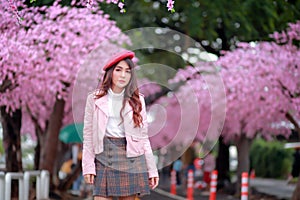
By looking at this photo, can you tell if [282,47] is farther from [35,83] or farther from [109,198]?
[109,198]

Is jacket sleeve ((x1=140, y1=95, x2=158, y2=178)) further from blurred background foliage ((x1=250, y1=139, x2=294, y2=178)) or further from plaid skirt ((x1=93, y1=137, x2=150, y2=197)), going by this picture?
blurred background foliage ((x1=250, y1=139, x2=294, y2=178))

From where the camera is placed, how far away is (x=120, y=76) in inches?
209

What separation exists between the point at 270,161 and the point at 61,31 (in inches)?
1130

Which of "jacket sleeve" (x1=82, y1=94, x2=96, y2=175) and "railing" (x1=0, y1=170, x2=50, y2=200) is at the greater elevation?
"jacket sleeve" (x1=82, y1=94, x2=96, y2=175)

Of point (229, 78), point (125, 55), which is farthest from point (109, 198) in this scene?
point (229, 78)

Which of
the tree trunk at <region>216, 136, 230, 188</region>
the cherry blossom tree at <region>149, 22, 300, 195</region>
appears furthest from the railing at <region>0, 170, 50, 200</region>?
the tree trunk at <region>216, 136, 230, 188</region>

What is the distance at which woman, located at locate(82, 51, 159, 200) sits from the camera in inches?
207

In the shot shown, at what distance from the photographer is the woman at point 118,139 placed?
5250 millimetres

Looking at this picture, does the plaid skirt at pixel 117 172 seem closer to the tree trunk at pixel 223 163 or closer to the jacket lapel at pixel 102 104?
the jacket lapel at pixel 102 104

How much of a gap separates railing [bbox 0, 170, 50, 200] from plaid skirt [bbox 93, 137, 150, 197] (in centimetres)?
592

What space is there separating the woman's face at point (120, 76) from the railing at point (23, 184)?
6.09 meters

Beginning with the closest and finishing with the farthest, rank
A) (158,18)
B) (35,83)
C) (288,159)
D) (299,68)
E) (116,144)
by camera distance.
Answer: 1. (116,144)
2. (35,83)
3. (299,68)
4. (158,18)
5. (288,159)

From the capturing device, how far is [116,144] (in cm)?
527

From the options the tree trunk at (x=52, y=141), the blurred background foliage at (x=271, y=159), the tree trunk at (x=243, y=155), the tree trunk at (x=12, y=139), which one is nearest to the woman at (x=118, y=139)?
the tree trunk at (x=12, y=139)
